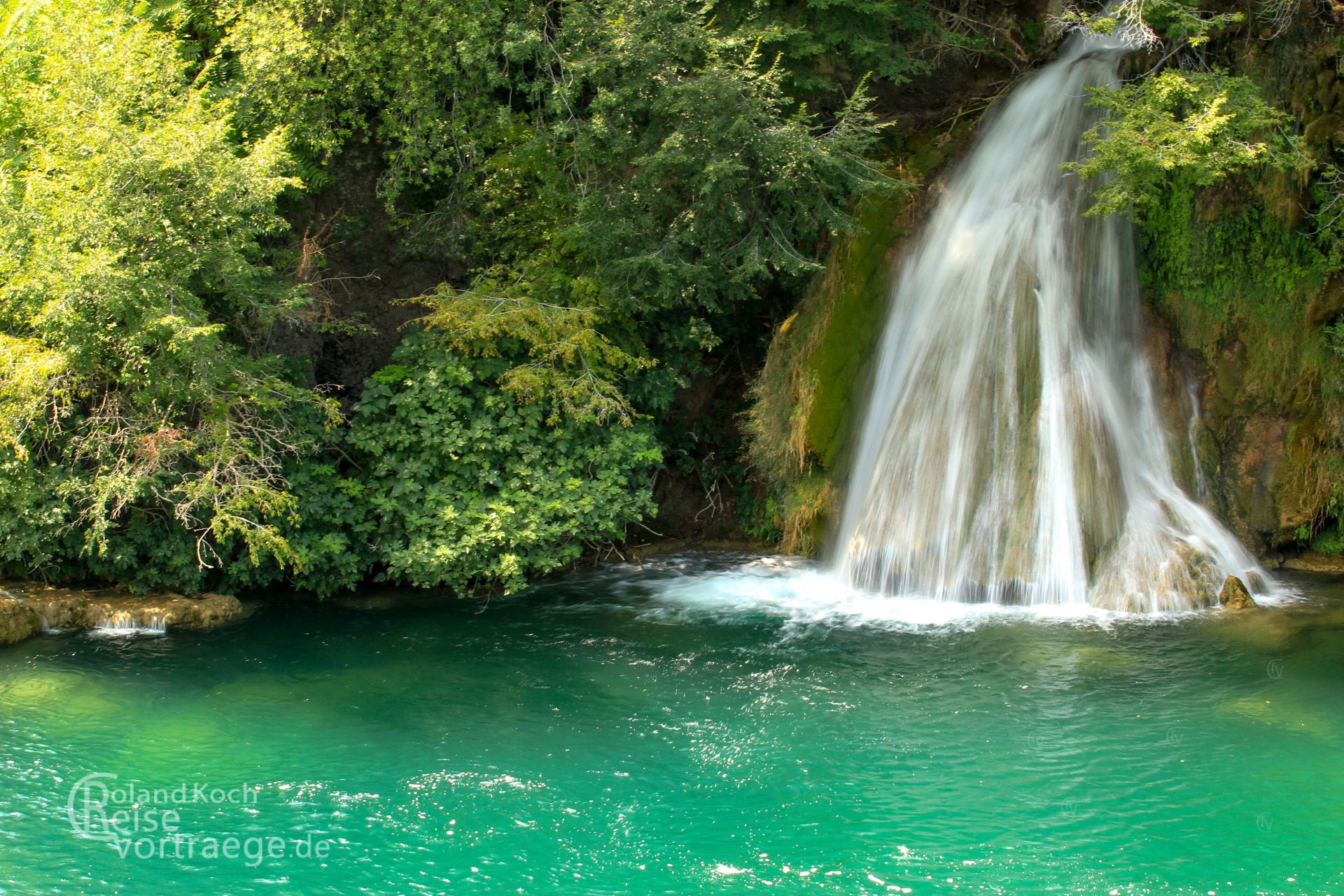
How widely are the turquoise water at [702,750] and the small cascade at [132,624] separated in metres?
0.28

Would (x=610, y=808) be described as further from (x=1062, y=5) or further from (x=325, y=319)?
(x=1062, y=5)

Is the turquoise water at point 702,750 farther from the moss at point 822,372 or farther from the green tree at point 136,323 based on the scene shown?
the moss at point 822,372

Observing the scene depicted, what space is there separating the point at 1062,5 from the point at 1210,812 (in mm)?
10441

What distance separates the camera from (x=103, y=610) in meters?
11.0

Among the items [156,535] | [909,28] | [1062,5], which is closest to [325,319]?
[156,535]

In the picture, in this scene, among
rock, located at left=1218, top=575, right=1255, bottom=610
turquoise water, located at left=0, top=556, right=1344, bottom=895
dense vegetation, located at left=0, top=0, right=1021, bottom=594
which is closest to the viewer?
turquoise water, located at left=0, top=556, right=1344, bottom=895

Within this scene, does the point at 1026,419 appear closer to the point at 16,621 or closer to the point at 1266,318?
the point at 1266,318

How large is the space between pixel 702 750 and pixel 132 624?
6184 millimetres

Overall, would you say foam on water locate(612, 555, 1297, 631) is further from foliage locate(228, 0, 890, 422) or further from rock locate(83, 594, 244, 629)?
rock locate(83, 594, 244, 629)

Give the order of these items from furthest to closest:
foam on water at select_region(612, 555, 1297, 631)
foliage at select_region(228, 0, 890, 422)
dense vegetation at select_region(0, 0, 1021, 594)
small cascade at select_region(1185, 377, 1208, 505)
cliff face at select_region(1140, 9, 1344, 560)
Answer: small cascade at select_region(1185, 377, 1208, 505) < cliff face at select_region(1140, 9, 1344, 560) < foliage at select_region(228, 0, 890, 422) < foam on water at select_region(612, 555, 1297, 631) < dense vegetation at select_region(0, 0, 1021, 594)

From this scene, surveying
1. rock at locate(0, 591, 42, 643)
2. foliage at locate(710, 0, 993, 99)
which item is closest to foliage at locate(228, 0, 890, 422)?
foliage at locate(710, 0, 993, 99)

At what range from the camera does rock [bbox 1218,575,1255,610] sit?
1072 centimetres

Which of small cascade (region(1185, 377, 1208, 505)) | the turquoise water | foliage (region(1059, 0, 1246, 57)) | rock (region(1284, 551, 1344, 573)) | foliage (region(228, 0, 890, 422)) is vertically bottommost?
the turquoise water

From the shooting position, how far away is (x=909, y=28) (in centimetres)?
1353
